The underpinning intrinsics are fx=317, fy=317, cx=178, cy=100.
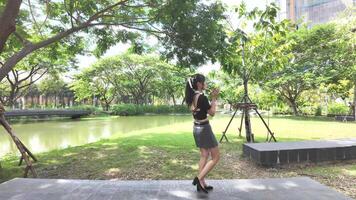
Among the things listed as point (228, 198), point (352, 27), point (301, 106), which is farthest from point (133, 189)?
point (301, 106)

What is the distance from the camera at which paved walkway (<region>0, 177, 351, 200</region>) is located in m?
4.02

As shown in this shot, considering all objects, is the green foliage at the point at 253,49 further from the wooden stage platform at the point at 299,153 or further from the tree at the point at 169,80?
the tree at the point at 169,80

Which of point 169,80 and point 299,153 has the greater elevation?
point 169,80

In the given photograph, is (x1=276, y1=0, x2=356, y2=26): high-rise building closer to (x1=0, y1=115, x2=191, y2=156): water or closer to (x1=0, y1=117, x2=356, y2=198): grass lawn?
(x1=0, y1=115, x2=191, y2=156): water

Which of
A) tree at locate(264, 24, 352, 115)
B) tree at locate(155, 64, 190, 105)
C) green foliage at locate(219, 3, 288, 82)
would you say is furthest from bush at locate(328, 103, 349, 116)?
green foliage at locate(219, 3, 288, 82)

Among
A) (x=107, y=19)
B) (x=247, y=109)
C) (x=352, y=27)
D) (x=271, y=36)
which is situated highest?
(x=352, y=27)

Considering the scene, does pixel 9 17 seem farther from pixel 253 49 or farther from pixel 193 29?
pixel 253 49

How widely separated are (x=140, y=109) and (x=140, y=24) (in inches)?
1174

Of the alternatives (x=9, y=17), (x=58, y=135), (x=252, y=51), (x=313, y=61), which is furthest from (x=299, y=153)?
(x=313, y=61)

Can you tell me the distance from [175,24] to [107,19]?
2788 mm

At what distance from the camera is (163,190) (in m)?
4.35

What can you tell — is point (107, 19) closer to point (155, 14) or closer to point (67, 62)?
point (155, 14)

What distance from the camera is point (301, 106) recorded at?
98.5 ft

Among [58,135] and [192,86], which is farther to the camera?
[58,135]
